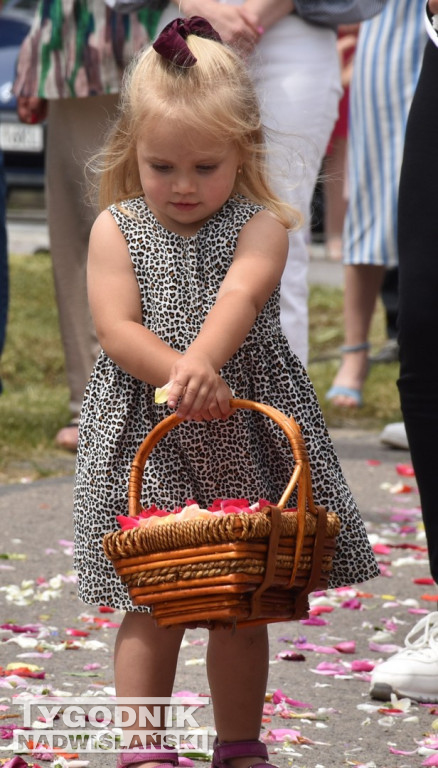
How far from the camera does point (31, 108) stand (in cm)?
499

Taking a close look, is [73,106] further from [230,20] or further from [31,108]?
[230,20]

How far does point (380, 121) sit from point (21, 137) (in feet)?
19.8

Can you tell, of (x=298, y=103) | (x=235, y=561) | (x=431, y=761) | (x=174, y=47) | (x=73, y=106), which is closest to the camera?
(x=235, y=561)

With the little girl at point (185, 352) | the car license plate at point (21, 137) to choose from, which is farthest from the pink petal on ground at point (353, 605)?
the car license plate at point (21, 137)

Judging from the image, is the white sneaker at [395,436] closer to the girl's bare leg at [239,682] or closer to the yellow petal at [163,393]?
the girl's bare leg at [239,682]

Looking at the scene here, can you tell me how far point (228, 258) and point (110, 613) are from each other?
1270 mm

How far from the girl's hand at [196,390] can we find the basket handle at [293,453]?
27 mm

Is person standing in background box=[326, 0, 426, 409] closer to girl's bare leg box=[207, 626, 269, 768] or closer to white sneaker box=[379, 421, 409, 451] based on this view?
white sneaker box=[379, 421, 409, 451]

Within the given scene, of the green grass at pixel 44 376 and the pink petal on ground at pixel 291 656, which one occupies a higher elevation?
the pink petal on ground at pixel 291 656

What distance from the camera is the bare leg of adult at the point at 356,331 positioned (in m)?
5.99

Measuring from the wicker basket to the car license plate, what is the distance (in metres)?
9.39

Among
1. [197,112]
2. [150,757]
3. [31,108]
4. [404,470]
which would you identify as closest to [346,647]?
[150,757]

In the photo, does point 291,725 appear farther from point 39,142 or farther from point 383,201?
point 39,142

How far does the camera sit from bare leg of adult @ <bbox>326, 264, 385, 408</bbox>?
599cm
